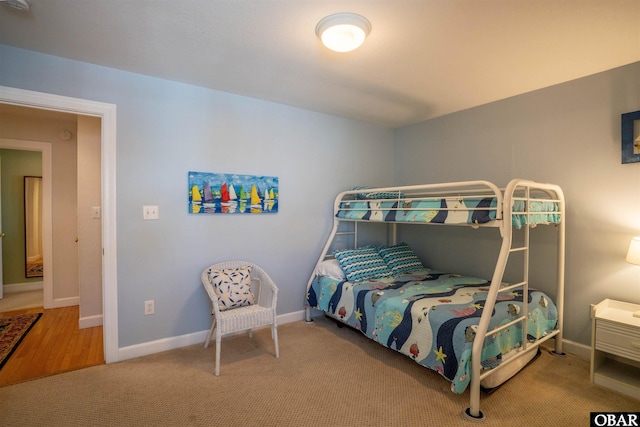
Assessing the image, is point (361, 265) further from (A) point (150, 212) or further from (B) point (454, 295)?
(A) point (150, 212)

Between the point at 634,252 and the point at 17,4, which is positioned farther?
the point at 634,252

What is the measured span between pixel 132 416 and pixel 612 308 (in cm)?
334

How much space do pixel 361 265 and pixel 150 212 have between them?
199cm

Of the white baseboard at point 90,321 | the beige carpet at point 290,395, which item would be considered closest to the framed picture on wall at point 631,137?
the beige carpet at point 290,395

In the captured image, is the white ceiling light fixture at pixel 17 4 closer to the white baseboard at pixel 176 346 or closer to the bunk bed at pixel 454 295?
the white baseboard at pixel 176 346

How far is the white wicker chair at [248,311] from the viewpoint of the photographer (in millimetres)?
2285

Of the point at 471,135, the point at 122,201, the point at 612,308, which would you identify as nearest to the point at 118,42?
the point at 122,201

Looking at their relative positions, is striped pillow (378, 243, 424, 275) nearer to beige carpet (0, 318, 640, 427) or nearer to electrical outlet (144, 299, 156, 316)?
beige carpet (0, 318, 640, 427)

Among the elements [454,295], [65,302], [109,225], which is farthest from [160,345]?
[454,295]

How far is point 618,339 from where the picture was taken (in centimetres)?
199

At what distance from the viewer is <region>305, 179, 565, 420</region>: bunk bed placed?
6.26 feet

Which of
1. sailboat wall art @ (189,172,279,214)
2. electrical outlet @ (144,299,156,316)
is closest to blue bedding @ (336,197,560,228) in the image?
sailboat wall art @ (189,172,279,214)

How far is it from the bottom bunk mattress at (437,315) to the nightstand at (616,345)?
1.13 ft

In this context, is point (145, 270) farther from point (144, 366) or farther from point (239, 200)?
point (239, 200)
